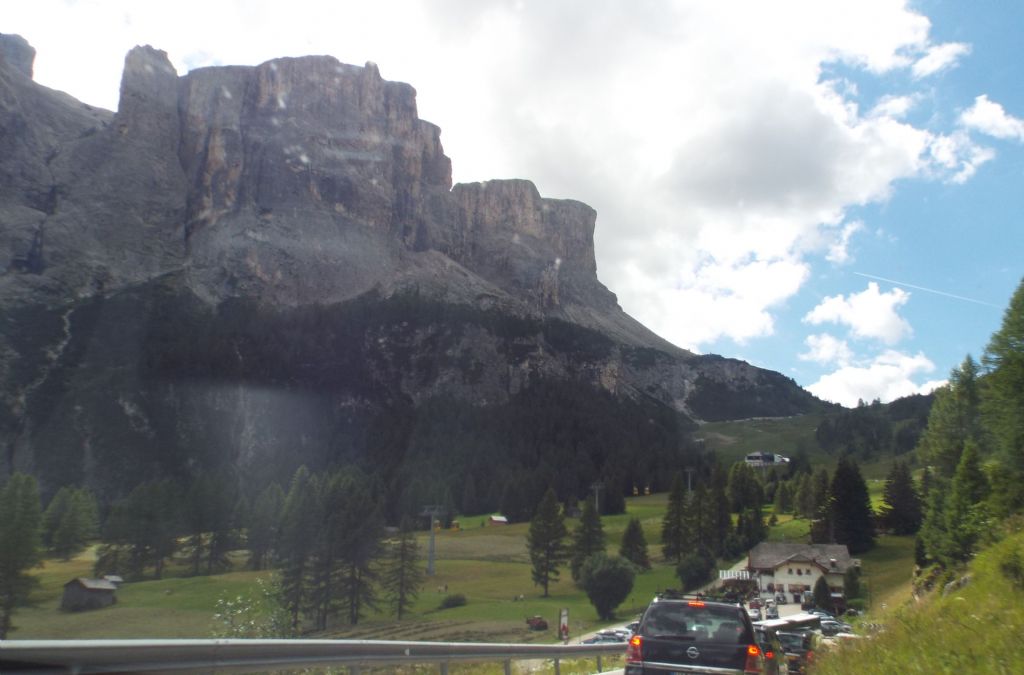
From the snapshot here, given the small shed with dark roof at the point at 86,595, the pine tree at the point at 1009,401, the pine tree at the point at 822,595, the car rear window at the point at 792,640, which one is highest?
the pine tree at the point at 1009,401

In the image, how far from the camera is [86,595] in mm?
45844

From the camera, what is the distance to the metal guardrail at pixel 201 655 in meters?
4.48

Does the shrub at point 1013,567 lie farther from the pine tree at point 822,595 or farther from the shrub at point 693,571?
the shrub at point 693,571

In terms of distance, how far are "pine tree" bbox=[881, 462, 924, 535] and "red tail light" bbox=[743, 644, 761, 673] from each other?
8286 centimetres

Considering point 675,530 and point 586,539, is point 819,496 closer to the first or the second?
point 675,530

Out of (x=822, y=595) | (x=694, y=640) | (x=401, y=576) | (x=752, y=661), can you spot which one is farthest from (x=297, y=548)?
(x=752, y=661)

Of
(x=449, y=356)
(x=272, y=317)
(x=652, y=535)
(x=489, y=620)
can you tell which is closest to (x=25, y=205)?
(x=272, y=317)

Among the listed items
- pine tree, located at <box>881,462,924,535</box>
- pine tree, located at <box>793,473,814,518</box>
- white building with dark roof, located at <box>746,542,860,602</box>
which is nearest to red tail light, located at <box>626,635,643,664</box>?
white building with dark roof, located at <box>746,542,860,602</box>

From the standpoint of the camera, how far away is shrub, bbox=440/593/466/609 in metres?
57.8

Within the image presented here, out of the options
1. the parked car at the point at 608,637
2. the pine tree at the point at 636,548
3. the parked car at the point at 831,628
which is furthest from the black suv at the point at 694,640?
the pine tree at the point at 636,548

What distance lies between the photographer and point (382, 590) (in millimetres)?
57531

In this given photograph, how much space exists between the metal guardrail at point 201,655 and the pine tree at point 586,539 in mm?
65519

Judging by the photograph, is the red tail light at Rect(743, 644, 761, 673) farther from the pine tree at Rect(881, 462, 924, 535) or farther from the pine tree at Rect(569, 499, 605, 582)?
the pine tree at Rect(881, 462, 924, 535)

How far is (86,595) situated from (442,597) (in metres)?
24.4
